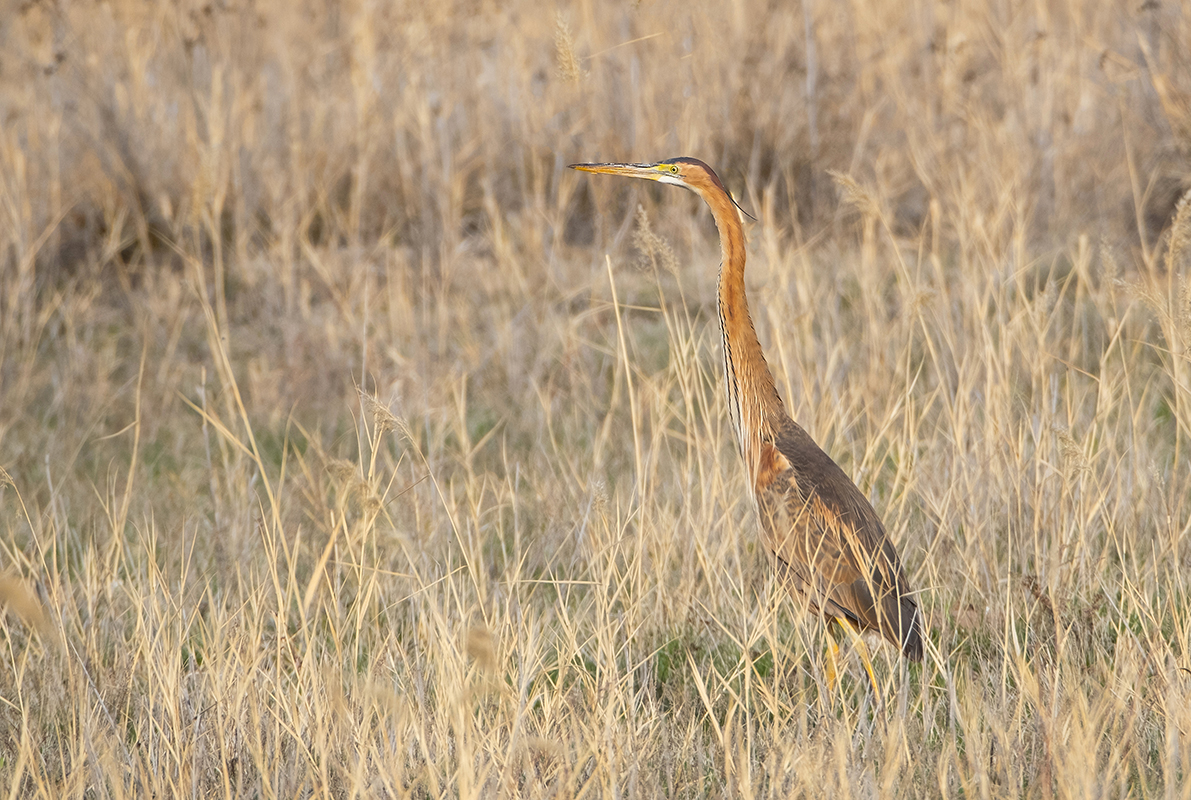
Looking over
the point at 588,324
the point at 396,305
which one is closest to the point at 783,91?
the point at 588,324

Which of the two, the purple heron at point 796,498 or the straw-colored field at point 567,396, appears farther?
the purple heron at point 796,498

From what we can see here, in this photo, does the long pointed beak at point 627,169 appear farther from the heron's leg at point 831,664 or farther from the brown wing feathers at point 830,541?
the heron's leg at point 831,664

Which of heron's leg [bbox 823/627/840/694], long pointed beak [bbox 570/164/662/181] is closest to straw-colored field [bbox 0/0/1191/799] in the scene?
heron's leg [bbox 823/627/840/694]

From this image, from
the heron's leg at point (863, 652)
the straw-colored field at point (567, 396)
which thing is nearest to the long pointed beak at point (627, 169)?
the straw-colored field at point (567, 396)

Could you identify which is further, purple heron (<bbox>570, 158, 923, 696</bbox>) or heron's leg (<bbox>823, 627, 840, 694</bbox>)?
purple heron (<bbox>570, 158, 923, 696</bbox>)

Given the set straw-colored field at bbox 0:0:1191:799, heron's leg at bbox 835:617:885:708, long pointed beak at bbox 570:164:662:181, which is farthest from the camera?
long pointed beak at bbox 570:164:662:181

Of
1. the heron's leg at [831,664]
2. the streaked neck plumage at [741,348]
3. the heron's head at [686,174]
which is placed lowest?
the heron's leg at [831,664]

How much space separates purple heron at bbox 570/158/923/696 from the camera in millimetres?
2896

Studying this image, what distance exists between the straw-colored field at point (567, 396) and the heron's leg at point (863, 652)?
10cm

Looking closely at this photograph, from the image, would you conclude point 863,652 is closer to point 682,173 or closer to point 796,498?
point 796,498

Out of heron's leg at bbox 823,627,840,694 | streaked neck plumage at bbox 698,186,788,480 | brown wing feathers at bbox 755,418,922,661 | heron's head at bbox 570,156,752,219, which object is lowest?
heron's leg at bbox 823,627,840,694

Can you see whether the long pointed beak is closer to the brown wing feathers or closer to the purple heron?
the purple heron

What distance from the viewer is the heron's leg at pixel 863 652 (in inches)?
104

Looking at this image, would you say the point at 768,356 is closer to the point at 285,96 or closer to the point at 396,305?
the point at 396,305
